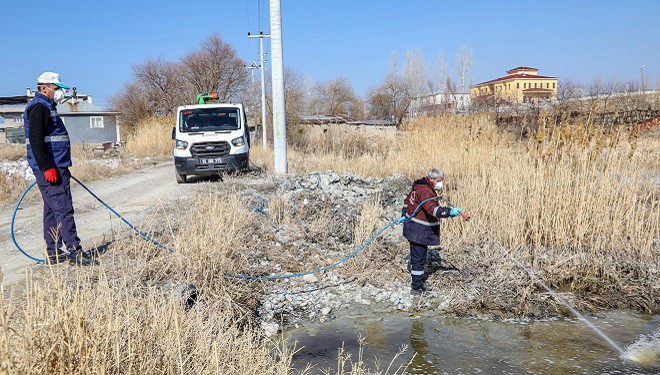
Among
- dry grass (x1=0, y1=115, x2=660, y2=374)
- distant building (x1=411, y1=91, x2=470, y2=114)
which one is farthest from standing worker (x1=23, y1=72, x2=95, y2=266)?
distant building (x1=411, y1=91, x2=470, y2=114)

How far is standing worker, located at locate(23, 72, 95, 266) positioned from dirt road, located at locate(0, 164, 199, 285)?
52cm

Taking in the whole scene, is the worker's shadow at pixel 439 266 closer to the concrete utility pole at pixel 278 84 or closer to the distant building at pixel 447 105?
the concrete utility pole at pixel 278 84

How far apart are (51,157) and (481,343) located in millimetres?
5022

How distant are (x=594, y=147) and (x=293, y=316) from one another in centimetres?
496

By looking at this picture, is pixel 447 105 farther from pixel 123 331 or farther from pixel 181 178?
pixel 123 331

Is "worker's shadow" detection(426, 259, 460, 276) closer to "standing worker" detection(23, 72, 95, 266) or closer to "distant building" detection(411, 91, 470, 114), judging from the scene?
"standing worker" detection(23, 72, 95, 266)

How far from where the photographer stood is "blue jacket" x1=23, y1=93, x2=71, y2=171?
5246 millimetres

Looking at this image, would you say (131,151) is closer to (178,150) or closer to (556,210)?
(178,150)

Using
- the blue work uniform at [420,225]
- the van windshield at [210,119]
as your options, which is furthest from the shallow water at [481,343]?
the van windshield at [210,119]

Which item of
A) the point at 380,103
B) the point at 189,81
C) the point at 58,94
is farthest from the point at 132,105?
the point at 58,94

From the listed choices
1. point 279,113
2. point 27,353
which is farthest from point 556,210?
point 279,113

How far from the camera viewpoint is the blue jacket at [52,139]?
5.25 metres

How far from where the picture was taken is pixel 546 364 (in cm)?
447

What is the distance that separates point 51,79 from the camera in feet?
17.6
